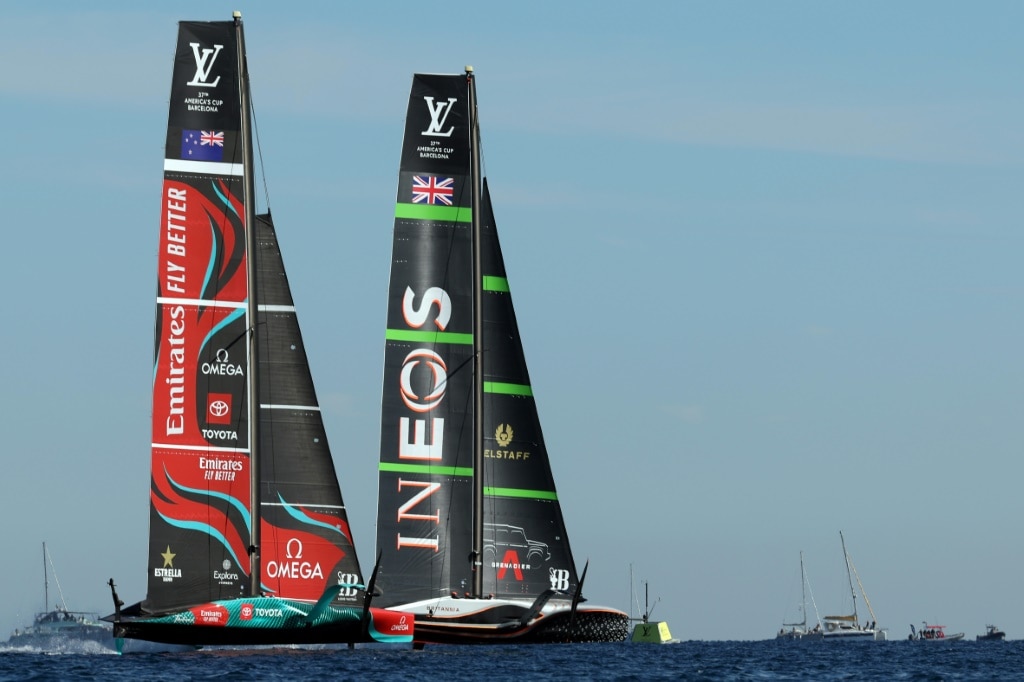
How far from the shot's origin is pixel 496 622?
56812 mm

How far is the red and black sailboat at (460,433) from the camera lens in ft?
188

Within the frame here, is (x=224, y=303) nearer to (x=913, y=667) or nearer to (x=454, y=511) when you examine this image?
(x=454, y=511)

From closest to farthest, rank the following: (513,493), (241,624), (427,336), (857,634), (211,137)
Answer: (241,624), (211,137), (427,336), (513,493), (857,634)

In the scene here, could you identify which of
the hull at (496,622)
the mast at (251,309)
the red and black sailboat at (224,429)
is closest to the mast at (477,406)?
the hull at (496,622)

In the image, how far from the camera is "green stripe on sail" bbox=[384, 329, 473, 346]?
57531 millimetres

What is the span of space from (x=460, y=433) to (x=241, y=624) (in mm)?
12044

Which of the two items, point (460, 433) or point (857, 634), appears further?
point (857, 634)

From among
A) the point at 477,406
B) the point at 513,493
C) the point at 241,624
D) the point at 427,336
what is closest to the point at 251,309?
the point at 241,624

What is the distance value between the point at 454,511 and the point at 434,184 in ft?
32.6

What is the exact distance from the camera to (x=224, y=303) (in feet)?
162

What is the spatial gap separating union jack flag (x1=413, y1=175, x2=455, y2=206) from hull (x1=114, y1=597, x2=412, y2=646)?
1393 centimetres

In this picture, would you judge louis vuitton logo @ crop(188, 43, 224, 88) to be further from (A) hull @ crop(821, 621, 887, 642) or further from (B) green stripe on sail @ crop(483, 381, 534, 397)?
(A) hull @ crop(821, 621, 887, 642)

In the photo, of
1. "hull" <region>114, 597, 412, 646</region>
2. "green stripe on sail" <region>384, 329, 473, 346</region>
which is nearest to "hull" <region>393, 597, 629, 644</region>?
"hull" <region>114, 597, 412, 646</region>

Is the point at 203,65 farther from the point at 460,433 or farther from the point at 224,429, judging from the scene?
the point at 460,433
